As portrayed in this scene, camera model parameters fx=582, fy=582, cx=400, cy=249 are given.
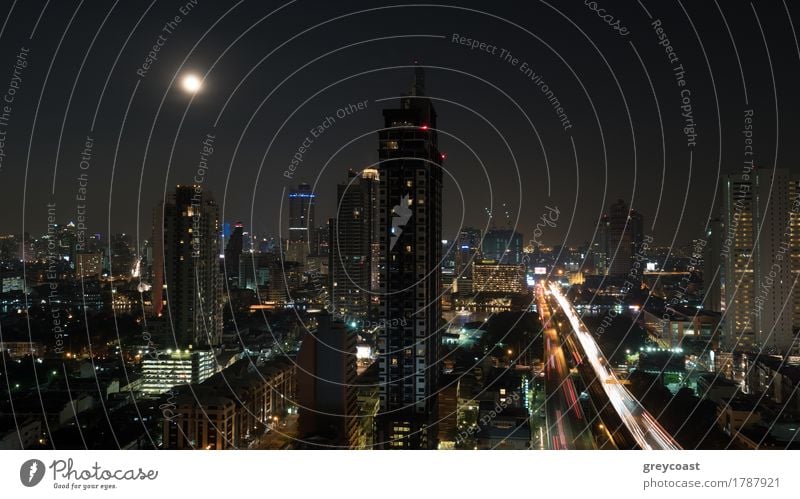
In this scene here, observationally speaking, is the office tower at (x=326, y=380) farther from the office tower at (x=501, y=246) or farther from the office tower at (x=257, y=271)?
the office tower at (x=501, y=246)

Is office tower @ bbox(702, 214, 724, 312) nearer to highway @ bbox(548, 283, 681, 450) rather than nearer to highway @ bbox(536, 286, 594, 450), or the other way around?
highway @ bbox(548, 283, 681, 450)

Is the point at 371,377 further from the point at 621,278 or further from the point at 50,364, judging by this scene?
the point at 621,278

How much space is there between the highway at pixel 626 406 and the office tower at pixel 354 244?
2.97 m

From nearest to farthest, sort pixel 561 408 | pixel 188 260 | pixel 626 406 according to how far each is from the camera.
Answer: pixel 626 406 → pixel 561 408 → pixel 188 260

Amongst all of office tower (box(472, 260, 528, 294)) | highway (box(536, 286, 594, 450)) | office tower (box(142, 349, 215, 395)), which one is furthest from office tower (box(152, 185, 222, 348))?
office tower (box(472, 260, 528, 294))

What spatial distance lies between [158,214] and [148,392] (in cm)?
343

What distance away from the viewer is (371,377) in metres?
7.83

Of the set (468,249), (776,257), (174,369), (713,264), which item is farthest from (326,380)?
(713,264)

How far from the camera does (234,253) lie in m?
14.1

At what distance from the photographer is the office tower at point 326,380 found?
5.59 metres

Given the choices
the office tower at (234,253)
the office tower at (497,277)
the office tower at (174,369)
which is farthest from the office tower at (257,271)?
the office tower at (174,369)

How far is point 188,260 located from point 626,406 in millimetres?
7172

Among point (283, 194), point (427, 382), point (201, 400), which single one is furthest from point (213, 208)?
point (283, 194)

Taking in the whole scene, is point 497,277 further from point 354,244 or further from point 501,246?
point 354,244
